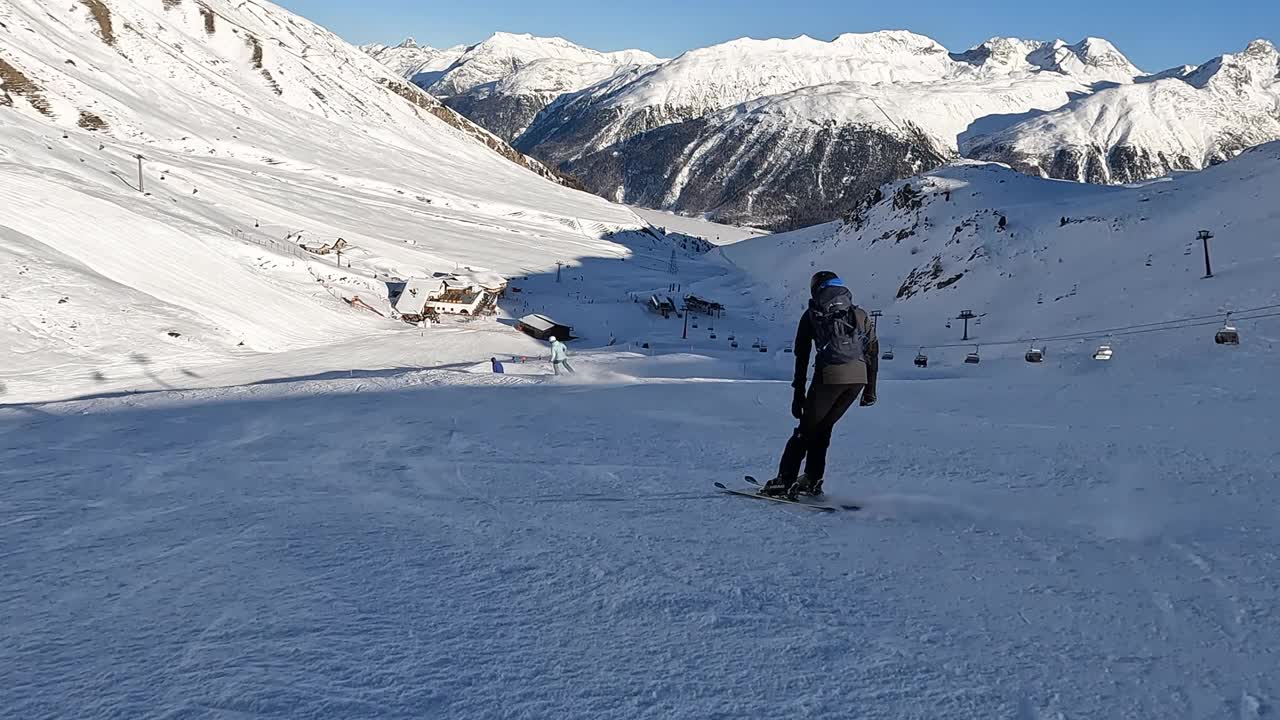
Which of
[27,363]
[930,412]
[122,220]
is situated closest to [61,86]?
[122,220]

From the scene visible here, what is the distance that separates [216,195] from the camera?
2768 inches

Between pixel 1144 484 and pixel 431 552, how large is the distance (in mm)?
5927

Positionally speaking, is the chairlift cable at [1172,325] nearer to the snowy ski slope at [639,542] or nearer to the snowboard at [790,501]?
the snowy ski slope at [639,542]

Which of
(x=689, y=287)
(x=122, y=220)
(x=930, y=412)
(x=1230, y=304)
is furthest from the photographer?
(x=689, y=287)

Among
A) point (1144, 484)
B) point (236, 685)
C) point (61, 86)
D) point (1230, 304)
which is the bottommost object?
point (236, 685)

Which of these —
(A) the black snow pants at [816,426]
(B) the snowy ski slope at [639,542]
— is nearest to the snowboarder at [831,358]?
(A) the black snow pants at [816,426]

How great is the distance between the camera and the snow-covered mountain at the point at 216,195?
89.6 feet

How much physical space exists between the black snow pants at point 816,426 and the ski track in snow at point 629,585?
0.63m

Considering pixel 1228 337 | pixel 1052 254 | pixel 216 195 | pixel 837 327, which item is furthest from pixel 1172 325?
pixel 216 195

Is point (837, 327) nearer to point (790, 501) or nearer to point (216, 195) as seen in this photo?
point (790, 501)

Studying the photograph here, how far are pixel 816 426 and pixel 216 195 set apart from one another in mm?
78553

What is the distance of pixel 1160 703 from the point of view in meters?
3.00

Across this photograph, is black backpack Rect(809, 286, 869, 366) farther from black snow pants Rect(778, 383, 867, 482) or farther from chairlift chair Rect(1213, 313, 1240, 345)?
chairlift chair Rect(1213, 313, 1240, 345)

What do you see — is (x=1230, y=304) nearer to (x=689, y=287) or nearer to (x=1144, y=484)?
(x=1144, y=484)
